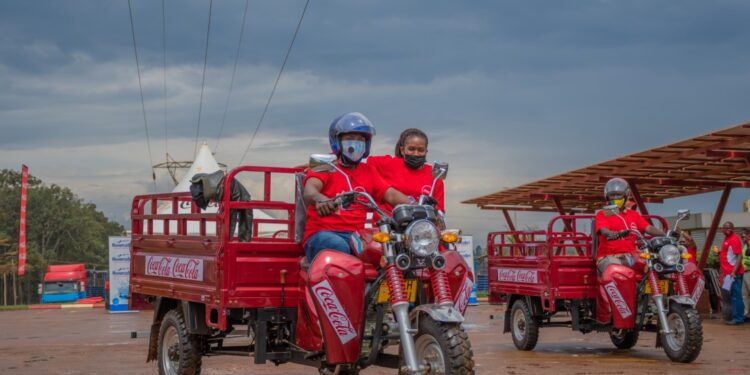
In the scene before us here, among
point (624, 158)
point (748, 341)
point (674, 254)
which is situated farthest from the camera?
point (624, 158)

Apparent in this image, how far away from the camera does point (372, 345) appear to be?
20.9ft

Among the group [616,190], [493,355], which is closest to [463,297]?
[616,190]

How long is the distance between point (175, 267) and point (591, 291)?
5.92m

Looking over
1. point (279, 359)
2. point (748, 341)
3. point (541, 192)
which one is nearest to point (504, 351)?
point (748, 341)

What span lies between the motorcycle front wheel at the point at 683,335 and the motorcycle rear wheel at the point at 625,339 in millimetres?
1455

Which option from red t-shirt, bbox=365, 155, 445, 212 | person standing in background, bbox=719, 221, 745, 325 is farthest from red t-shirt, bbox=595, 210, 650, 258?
person standing in background, bbox=719, 221, 745, 325

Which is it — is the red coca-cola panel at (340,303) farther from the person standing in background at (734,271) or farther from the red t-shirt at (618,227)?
the person standing in background at (734,271)

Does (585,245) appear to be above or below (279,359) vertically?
above

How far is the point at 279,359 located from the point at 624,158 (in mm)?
13002

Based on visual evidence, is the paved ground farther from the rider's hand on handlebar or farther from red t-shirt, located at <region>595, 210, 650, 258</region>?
the rider's hand on handlebar

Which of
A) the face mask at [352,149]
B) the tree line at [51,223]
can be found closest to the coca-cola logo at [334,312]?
the face mask at [352,149]

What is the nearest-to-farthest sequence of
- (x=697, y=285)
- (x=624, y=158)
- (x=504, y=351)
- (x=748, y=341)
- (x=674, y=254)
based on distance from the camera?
(x=674, y=254)
(x=697, y=285)
(x=504, y=351)
(x=748, y=341)
(x=624, y=158)

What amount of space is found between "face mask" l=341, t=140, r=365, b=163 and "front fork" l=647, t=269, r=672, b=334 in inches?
219

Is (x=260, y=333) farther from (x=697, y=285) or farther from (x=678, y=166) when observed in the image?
(x=678, y=166)
